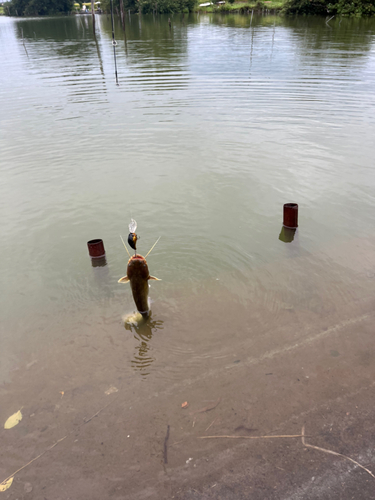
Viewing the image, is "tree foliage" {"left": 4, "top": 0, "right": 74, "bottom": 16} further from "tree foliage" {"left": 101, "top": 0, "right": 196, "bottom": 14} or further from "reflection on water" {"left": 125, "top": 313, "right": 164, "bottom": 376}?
"reflection on water" {"left": 125, "top": 313, "right": 164, "bottom": 376}

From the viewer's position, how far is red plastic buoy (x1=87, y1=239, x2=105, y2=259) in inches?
271

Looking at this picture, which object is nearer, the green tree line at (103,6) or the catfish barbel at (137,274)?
the catfish barbel at (137,274)

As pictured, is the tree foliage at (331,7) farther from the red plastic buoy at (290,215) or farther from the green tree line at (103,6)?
the red plastic buoy at (290,215)

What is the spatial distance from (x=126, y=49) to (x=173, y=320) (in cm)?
3373

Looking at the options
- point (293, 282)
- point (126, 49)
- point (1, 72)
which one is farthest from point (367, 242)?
point (126, 49)

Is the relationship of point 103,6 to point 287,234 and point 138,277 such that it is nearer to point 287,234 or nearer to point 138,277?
point 287,234

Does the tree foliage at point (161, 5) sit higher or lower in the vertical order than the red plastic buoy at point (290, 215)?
higher

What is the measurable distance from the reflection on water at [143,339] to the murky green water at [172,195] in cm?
2

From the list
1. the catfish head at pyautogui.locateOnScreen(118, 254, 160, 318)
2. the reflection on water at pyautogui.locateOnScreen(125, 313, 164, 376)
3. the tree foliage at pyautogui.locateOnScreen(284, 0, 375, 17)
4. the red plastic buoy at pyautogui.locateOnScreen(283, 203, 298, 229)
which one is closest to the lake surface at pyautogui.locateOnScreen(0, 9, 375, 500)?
the reflection on water at pyautogui.locateOnScreen(125, 313, 164, 376)

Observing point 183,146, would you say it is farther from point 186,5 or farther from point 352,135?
point 186,5

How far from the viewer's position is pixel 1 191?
998 cm

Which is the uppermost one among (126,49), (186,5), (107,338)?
(186,5)

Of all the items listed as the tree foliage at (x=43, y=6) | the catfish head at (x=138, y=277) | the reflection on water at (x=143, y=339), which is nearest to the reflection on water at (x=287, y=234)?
the reflection on water at (x=143, y=339)

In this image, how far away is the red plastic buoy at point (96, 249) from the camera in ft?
22.6
